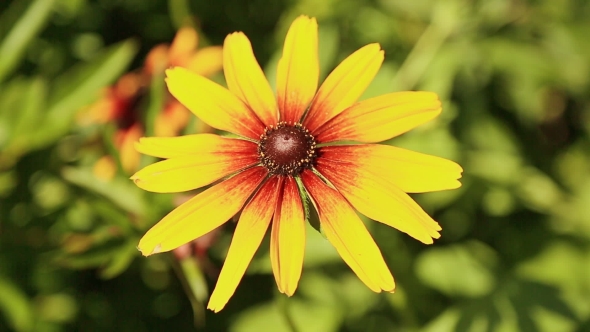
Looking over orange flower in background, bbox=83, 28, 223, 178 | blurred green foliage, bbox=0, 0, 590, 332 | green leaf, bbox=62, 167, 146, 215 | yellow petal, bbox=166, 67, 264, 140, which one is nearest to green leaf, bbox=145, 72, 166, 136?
blurred green foliage, bbox=0, 0, 590, 332

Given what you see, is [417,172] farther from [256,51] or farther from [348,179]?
[256,51]

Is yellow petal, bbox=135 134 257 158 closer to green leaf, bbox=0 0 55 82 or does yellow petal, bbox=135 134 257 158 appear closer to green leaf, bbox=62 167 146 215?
green leaf, bbox=62 167 146 215

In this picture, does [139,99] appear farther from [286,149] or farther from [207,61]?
[286,149]

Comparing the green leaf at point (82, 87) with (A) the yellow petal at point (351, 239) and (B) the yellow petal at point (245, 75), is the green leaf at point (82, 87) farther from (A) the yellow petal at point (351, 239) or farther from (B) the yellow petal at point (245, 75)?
(A) the yellow petal at point (351, 239)

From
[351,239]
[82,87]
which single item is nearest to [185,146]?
[351,239]

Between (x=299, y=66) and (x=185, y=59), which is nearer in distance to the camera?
(x=299, y=66)

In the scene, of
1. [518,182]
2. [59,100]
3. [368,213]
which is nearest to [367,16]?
[518,182]

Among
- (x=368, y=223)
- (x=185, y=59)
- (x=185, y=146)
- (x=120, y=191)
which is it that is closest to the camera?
(x=185, y=146)

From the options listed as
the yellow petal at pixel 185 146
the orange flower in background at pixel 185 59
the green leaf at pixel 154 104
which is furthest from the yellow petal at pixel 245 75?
the orange flower in background at pixel 185 59
